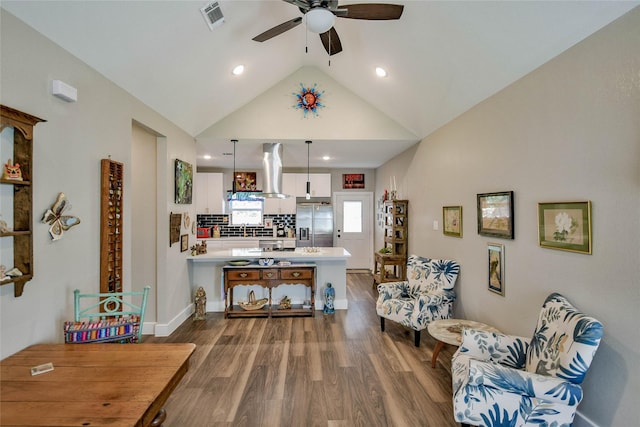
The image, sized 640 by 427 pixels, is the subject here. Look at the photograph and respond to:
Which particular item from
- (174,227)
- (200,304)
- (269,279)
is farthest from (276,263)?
(174,227)

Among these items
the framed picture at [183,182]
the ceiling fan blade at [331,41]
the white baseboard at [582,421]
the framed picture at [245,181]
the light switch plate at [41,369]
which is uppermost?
the ceiling fan blade at [331,41]

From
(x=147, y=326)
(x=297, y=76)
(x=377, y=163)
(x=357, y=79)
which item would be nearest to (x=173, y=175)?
(x=147, y=326)

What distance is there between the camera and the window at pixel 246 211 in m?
6.70

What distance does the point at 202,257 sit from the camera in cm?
391

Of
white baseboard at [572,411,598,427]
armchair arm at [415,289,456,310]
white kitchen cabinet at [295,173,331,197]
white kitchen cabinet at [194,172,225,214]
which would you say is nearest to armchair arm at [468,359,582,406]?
white baseboard at [572,411,598,427]

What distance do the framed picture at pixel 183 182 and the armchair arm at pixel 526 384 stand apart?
11.2ft

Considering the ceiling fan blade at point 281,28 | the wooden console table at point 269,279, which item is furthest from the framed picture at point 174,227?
the ceiling fan blade at point 281,28

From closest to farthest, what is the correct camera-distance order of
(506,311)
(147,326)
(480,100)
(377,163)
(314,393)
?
(314,393) < (506,311) < (480,100) < (147,326) < (377,163)

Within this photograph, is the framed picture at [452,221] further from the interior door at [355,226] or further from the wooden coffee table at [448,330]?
the interior door at [355,226]

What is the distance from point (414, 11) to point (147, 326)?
4.24 metres

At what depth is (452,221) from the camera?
11.2 ft

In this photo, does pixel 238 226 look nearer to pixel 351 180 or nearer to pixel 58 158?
pixel 351 180

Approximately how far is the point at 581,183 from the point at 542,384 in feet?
3.96

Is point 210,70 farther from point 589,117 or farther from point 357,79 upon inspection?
point 589,117
